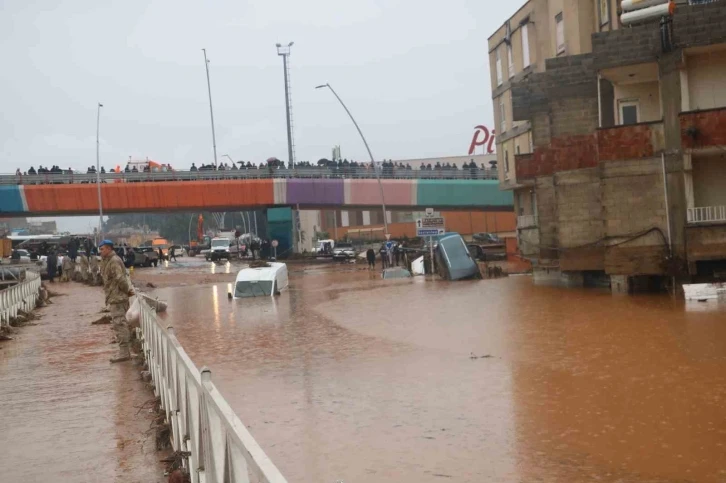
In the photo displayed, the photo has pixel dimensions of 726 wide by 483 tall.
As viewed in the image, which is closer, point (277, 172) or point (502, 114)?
point (502, 114)

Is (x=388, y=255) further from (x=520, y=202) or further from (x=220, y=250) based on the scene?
(x=220, y=250)

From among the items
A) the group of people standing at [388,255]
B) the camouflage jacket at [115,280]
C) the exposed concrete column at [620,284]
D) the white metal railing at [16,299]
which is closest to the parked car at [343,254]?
the group of people standing at [388,255]

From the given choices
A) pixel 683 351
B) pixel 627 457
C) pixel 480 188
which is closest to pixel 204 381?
pixel 627 457

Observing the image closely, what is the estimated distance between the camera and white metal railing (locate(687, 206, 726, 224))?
23.9m

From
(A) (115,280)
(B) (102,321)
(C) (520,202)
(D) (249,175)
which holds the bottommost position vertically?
(B) (102,321)

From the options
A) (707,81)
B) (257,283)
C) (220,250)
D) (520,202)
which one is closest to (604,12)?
(707,81)

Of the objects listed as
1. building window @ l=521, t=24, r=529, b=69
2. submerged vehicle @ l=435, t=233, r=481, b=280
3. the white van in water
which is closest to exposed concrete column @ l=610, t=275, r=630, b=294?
submerged vehicle @ l=435, t=233, r=481, b=280

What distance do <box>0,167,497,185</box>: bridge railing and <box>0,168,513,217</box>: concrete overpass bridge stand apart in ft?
0.22

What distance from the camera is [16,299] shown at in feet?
82.7

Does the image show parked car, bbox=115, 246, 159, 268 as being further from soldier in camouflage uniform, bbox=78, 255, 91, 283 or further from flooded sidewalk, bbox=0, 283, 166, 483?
flooded sidewalk, bbox=0, 283, 166, 483

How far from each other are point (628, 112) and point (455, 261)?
12687 mm

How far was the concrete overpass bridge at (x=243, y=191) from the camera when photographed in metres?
60.9

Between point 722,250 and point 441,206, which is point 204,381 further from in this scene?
point 441,206

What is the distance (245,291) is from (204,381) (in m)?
28.4
